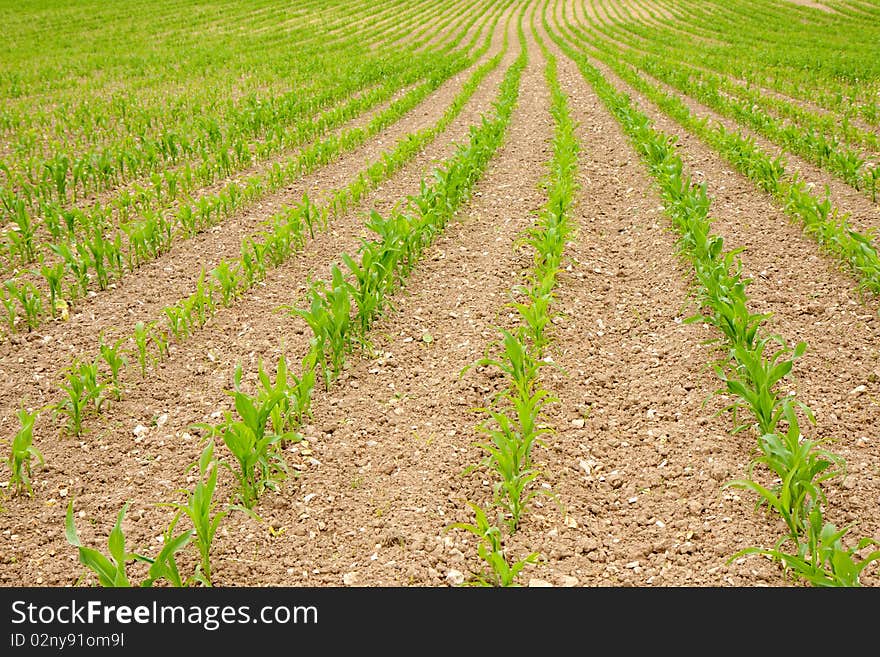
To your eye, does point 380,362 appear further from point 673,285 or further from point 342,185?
point 342,185

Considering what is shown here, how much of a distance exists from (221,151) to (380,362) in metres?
5.67

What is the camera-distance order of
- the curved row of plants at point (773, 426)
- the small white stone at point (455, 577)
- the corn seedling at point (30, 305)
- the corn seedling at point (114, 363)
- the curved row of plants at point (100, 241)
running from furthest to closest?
the curved row of plants at point (100, 241), the corn seedling at point (30, 305), the corn seedling at point (114, 363), the small white stone at point (455, 577), the curved row of plants at point (773, 426)

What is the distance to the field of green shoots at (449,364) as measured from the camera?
3.15 m

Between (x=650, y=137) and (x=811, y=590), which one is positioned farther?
(x=650, y=137)

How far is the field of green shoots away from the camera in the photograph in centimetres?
315

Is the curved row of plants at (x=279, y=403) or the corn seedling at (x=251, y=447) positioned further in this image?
the corn seedling at (x=251, y=447)

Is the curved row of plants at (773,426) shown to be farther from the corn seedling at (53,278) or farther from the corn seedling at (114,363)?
the corn seedling at (53,278)

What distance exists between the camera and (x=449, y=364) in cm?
476

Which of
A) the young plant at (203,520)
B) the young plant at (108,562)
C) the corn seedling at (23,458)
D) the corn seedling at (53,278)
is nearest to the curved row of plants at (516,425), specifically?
the young plant at (203,520)

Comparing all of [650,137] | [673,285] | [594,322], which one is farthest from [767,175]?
[594,322]

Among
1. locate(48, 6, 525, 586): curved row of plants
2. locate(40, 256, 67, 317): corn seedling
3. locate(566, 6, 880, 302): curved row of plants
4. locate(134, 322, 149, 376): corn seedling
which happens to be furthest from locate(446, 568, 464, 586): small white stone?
locate(40, 256, 67, 317): corn seedling

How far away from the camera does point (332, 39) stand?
90.5 feet

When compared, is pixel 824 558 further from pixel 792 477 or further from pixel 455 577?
pixel 455 577

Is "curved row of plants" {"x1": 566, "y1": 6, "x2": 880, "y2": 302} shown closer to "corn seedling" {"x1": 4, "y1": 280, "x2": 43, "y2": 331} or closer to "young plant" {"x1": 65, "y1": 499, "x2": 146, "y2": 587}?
"young plant" {"x1": 65, "y1": 499, "x2": 146, "y2": 587}
